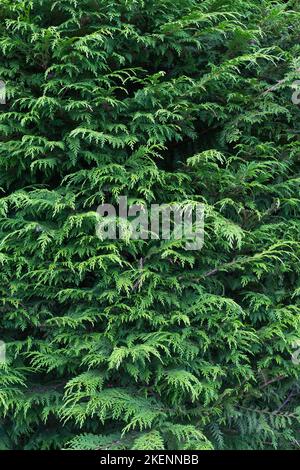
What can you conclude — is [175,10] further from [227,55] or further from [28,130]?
[28,130]

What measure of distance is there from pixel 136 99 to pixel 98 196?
0.75 meters

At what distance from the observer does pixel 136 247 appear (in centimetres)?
301

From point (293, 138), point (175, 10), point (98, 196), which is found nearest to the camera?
point (98, 196)

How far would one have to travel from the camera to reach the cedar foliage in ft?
9.21

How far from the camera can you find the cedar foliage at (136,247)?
2.81m

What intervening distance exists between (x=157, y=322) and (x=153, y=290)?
0.71ft

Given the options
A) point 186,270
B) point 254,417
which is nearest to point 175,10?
point 186,270

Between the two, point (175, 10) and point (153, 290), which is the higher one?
point (175, 10)

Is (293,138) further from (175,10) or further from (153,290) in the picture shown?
(153,290)

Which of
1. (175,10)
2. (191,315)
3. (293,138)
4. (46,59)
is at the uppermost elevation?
(175,10)

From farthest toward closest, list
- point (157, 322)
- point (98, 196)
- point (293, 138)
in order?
point (293, 138), point (98, 196), point (157, 322)

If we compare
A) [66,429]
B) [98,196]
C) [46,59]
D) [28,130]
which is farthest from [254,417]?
[46,59]

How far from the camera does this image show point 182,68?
11.1 feet

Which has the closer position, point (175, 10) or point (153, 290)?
point (153, 290)
